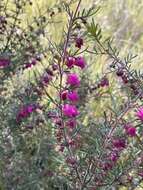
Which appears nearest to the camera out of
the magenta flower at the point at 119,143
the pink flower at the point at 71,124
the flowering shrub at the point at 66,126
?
the flowering shrub at the point at 66,126

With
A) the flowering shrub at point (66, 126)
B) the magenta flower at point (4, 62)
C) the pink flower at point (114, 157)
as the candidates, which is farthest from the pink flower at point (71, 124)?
the magenta flower at point (4, 62)

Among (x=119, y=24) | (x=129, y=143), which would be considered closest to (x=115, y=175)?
(x=129, y=143)

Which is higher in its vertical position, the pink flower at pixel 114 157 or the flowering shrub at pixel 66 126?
the flowering shrub at pixel 66 126

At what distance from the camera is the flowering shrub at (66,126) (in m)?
1.57

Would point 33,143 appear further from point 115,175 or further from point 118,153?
point 115,175

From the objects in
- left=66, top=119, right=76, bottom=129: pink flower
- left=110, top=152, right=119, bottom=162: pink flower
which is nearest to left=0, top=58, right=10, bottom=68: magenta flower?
left=66, top=119, right=76, bottom=129: pink flower

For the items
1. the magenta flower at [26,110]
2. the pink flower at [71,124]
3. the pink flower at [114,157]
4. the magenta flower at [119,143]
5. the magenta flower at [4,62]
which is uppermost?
the magenta flower at [4,62]

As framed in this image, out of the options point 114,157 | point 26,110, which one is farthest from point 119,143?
point 26,110

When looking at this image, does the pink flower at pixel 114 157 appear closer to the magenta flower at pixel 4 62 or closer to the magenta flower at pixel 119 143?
the magenta flower at pixel 119 143

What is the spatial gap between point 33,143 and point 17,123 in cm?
20

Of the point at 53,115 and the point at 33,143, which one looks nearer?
the point at 53,115

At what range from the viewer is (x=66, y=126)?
1.91m

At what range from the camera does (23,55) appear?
231 centimetres

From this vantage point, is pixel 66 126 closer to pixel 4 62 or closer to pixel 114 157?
pixel 114 157
